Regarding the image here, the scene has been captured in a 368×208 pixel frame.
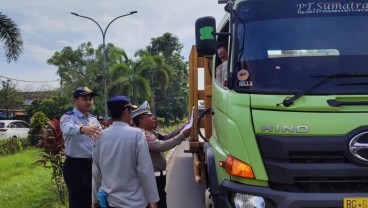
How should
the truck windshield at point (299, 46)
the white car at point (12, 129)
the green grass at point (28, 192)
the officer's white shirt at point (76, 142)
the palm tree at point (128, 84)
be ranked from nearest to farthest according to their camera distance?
the truck windshield at point (299, 46)
the officer's white shirt at point (76, 142)
the green grass at point (28, 192)
the white car at point (12, 129)
the palm tree at point (128, 84)

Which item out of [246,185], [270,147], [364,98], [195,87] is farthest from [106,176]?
[195,87]

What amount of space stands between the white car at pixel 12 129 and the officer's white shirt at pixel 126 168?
1806 cm

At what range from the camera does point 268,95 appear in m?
3.03

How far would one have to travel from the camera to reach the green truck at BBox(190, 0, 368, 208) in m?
2.82

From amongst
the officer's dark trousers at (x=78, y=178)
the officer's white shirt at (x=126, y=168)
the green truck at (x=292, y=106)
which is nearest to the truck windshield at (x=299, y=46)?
the green truck at (x=292, y=106)

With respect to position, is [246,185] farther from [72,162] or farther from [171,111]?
[171,111]

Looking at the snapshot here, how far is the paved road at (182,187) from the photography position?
668 centimetres

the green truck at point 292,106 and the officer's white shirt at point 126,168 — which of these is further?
the officer's white shirt at point 126,168

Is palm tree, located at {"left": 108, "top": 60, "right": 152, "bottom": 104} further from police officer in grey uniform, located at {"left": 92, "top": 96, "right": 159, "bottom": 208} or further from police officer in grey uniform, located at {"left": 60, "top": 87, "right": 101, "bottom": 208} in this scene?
police officer in grey uniform, located at {"left": 92, "top": 96, "right": 159, "bottom": 208}

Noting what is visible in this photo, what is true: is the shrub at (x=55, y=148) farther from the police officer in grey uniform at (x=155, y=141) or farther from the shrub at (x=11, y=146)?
the shrub at (x=11, y=146)

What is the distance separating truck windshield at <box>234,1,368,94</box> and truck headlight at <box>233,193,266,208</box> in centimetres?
83

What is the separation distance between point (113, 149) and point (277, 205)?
1.34 metres

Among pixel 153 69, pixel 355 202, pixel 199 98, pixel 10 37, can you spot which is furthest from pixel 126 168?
pixel 153 69

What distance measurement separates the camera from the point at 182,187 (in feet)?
26.3
